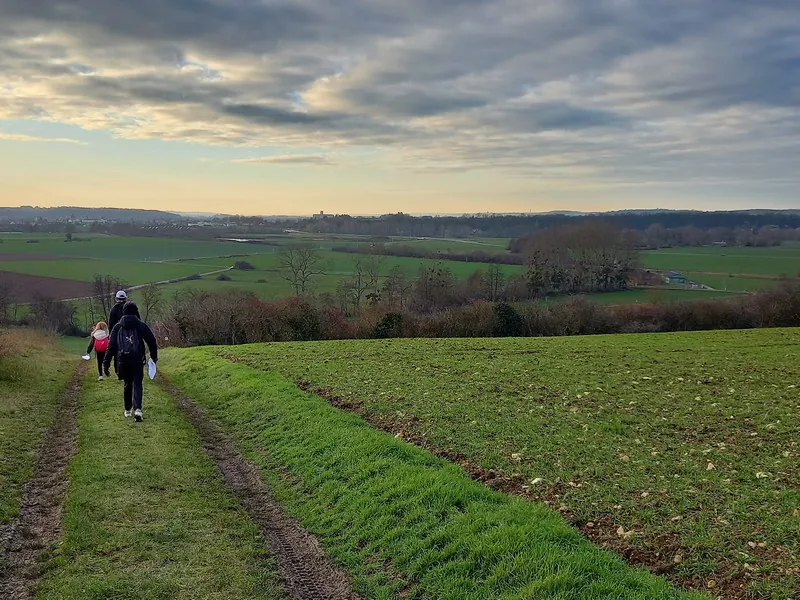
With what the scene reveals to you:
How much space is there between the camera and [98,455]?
11023 millimetres

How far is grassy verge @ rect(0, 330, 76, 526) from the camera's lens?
31.4ft

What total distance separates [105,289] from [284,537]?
294 feet

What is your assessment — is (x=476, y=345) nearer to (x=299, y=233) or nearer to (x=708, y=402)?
(x=708, y=402)

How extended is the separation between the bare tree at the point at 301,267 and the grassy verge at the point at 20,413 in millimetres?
60147

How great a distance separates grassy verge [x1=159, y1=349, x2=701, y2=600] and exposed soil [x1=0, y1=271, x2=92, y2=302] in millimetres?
79554

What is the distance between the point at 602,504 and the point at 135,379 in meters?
10.9

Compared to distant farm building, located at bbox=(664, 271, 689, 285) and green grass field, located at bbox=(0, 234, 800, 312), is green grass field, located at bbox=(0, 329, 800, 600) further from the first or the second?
distant farm building, located at bbox=(664, 271, 689, 285)

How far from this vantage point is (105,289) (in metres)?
86.6

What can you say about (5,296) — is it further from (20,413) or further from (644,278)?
(644,278)

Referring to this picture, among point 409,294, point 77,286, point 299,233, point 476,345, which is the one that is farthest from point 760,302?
point 299,233

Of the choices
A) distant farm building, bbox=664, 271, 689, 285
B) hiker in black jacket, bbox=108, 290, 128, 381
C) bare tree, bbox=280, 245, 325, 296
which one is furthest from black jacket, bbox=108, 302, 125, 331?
distant farm building, bbox=664, 271, 689, 285

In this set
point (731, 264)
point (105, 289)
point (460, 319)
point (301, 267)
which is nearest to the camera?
point (460, 319)

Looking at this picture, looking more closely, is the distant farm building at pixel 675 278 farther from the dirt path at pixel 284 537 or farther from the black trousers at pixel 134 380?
the dirt path at pixel 284 537

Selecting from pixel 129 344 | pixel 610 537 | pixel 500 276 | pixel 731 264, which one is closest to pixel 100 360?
pixel 129 344
